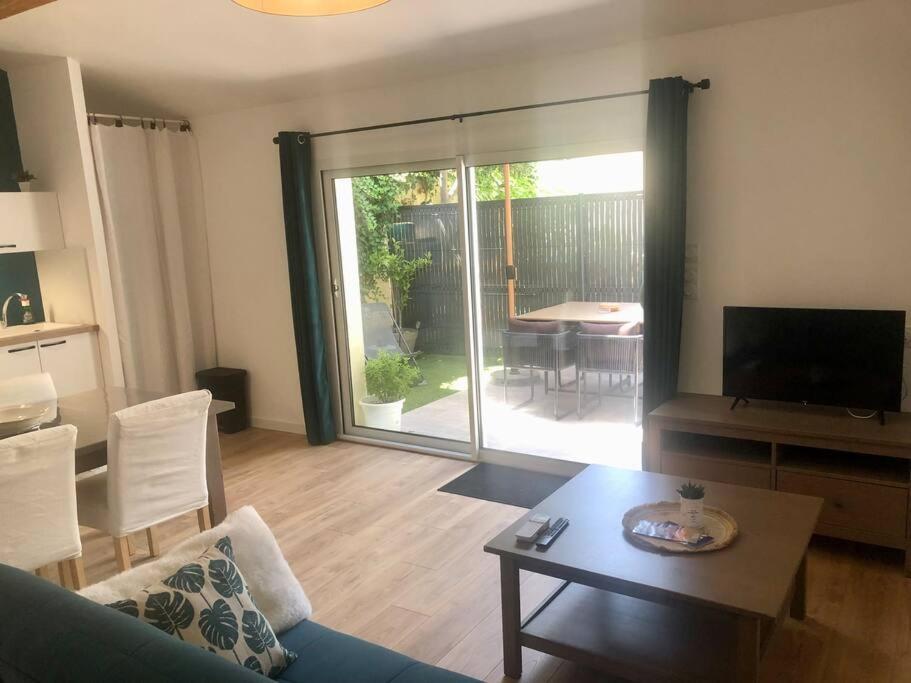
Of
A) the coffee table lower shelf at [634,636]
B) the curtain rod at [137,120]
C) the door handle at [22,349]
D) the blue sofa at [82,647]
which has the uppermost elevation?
the curtain rod at [137,120]

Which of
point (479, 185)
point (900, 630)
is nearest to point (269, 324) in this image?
point (479, 185)

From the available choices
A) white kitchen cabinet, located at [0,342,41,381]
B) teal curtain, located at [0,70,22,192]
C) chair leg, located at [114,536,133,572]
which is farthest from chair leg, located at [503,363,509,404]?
teal curtain, located at [0,70,22,192]

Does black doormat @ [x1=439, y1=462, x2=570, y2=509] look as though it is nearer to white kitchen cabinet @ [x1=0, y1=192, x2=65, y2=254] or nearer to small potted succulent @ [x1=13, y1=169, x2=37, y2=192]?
white kitchen cabinet @ [x1=0, y1=192, x2=65, y2=254]

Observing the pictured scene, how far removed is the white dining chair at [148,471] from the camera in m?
2.88

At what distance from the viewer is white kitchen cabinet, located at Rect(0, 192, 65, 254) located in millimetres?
4555

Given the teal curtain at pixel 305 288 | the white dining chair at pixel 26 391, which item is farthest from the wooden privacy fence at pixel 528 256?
the white dining chair at pixel 26 391

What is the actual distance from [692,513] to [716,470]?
113 cm

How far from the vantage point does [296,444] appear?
5344mm

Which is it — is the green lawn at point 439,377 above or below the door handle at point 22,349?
below

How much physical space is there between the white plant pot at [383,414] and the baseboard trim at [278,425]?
540 mm

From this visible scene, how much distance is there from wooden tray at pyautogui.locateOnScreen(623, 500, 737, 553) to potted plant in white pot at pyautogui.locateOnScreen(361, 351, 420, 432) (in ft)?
8.96

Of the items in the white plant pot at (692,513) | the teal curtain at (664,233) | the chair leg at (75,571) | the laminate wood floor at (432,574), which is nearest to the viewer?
the white plant pot at (692,513)

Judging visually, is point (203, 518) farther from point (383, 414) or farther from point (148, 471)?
point (383, 414)

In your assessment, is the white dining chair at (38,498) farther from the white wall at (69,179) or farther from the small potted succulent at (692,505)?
the white wall at (69,179)
